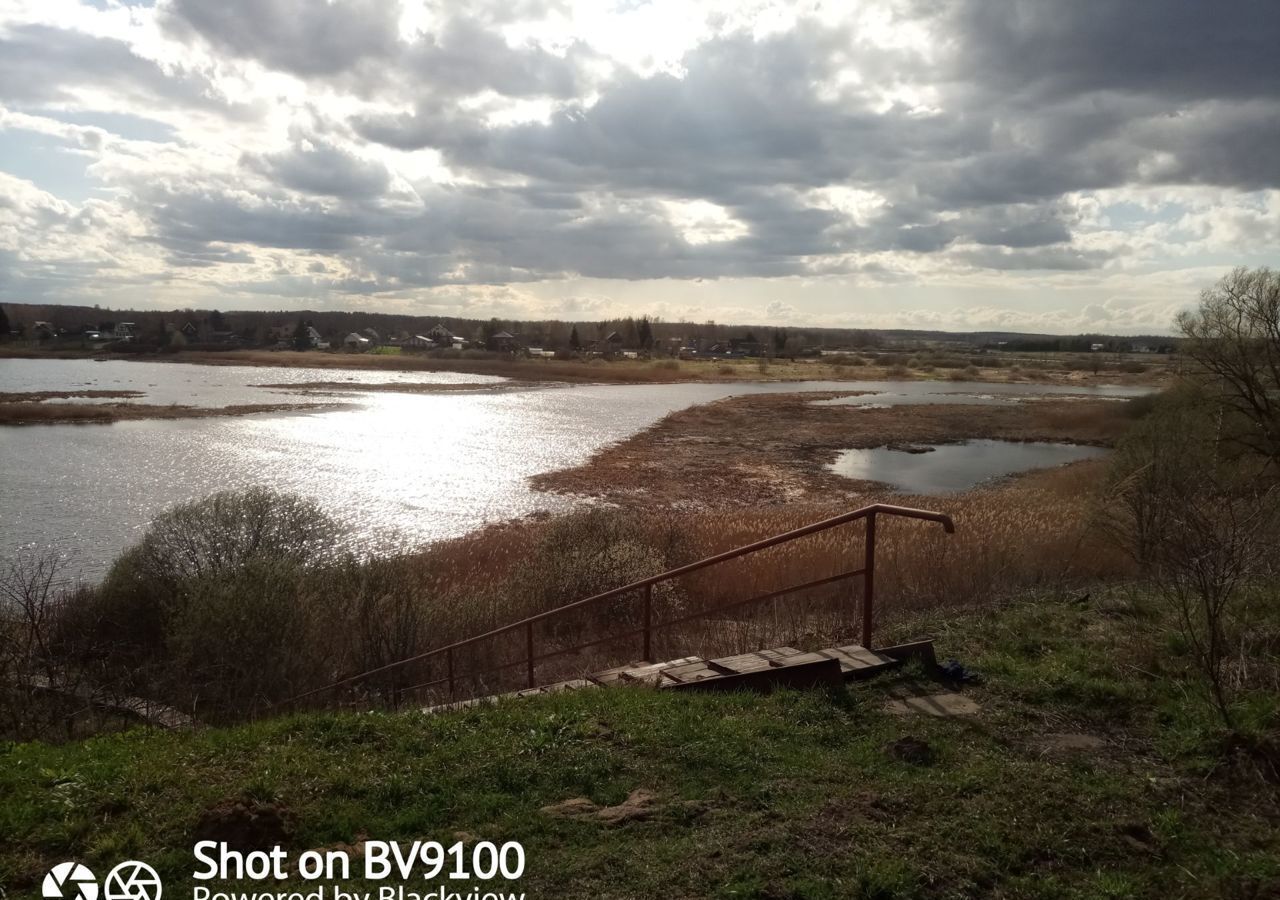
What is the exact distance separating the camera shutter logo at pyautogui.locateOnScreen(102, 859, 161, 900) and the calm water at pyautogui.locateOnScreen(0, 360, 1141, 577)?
1910 centimetres

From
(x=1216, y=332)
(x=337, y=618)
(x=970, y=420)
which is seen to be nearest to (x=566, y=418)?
(x=970, y=420)

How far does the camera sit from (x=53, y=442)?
39094 millimetres

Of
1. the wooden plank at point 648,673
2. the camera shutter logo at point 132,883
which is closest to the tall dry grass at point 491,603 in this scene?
the wooden plank at point 648,673

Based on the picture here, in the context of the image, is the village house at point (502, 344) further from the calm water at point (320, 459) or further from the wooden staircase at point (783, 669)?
the wooden staircase at point (783, 669)

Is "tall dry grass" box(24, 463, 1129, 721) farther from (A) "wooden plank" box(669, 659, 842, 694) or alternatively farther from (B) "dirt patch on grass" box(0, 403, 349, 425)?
(B) "dirt patch on grass" box(0, 403, 349, 425)

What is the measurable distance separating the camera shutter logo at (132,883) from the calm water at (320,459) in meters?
19.1

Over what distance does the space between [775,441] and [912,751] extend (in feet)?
144

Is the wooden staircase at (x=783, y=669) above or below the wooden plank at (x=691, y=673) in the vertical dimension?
above

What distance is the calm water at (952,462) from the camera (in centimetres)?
3594

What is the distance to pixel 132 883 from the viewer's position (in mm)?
4047

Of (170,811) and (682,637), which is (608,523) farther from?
(170,811)

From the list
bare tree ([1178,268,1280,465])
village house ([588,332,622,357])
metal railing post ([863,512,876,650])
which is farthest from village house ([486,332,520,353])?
metal railing post ([863,512,876,650])

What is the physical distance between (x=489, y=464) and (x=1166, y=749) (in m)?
35.6

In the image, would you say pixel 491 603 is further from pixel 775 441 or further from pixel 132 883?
pixel 775 441
